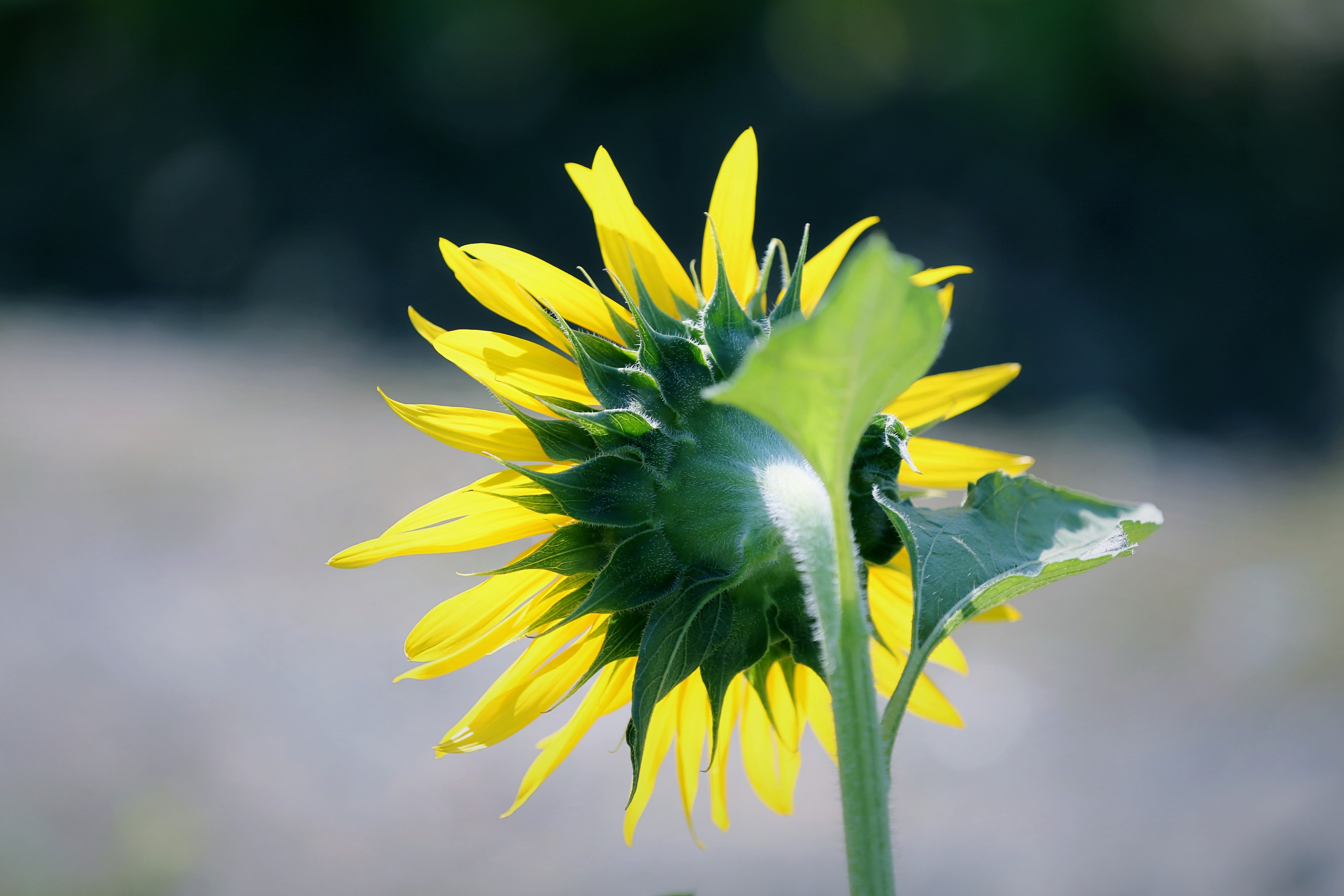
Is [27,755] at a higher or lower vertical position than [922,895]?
higher

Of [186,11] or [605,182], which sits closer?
[605,182]

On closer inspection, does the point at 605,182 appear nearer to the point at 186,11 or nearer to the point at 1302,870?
the point at 1302,870

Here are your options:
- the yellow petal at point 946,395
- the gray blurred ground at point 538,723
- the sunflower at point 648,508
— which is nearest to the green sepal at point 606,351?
the sunflower at point 648,508

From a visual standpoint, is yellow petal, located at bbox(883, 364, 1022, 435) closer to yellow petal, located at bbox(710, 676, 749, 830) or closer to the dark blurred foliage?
yellow petal, located at bbox(710, 676, 749, 830)

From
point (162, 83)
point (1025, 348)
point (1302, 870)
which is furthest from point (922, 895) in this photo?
point (162, 83)

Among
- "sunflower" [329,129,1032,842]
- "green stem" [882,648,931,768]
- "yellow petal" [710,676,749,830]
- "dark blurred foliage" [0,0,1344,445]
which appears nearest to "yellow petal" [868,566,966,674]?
"sunflower" [329,129,1032,842]

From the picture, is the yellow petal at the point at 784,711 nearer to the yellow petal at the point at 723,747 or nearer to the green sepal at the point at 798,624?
the yellow petal at the point at 723,747
